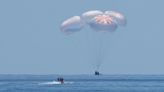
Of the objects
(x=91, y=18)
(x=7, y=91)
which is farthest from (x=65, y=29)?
(x=7, y=91)

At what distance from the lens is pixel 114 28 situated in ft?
300

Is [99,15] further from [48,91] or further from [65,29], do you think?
[48,91]

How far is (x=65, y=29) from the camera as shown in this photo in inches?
3693

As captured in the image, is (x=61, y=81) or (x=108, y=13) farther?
(x=61, y=81)

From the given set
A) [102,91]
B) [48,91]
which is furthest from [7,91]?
[102,91]

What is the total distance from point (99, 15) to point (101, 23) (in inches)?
87.1

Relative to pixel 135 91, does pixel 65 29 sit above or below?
above

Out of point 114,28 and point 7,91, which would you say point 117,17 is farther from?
point 7,91

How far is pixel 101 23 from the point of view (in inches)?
3612

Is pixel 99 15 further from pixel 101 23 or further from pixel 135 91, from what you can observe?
pixel 135 91

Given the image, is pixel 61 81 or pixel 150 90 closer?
pixel 150 90

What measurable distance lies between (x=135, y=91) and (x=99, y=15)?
922 cm

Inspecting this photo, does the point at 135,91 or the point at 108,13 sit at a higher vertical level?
the point at 108,13

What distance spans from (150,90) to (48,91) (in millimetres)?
11407
